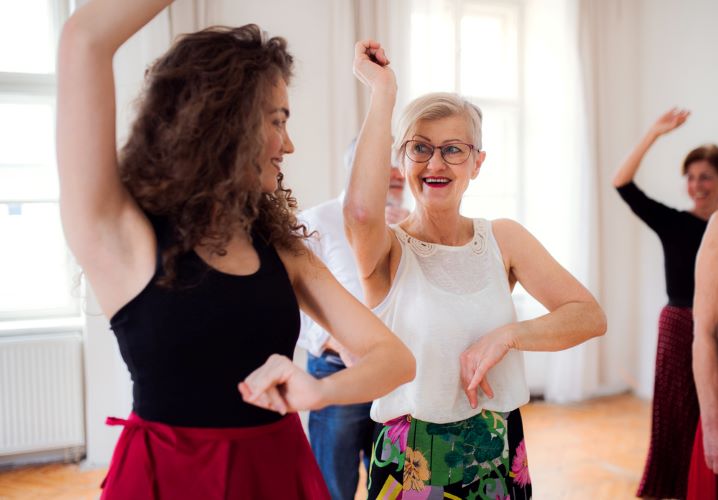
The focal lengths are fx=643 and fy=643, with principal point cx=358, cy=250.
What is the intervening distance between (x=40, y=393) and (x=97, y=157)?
3.70m

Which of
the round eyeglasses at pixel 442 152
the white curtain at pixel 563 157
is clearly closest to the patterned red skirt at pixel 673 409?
the white curtain at pixel 563 157

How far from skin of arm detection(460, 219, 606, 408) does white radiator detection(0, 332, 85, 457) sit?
340cm

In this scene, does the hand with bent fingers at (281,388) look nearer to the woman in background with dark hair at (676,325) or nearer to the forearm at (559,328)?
the forearm at (559,328)

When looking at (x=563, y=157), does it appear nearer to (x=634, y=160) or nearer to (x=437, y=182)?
(x=634, y=160)

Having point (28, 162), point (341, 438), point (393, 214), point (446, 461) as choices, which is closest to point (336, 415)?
point (341, 438)

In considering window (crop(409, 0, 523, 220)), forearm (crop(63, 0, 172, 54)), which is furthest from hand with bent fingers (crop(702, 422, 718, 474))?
window (crop(409, 0, 523, 220))

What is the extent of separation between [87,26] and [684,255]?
10.4ft

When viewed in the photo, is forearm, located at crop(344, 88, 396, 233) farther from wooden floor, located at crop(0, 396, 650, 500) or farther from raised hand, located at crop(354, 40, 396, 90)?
wooden floor, located at crop(0, 396, 650, 500)

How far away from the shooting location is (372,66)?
128 centimetres

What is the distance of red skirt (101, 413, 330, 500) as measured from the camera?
95cm

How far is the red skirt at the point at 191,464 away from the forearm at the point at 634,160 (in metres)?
2.93

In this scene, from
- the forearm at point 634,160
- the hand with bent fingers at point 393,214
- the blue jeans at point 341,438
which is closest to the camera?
the blue jeans at point 341,438

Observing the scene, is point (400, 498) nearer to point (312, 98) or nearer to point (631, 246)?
point (312, 98)

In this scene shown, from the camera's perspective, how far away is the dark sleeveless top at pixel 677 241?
10.6 ft
